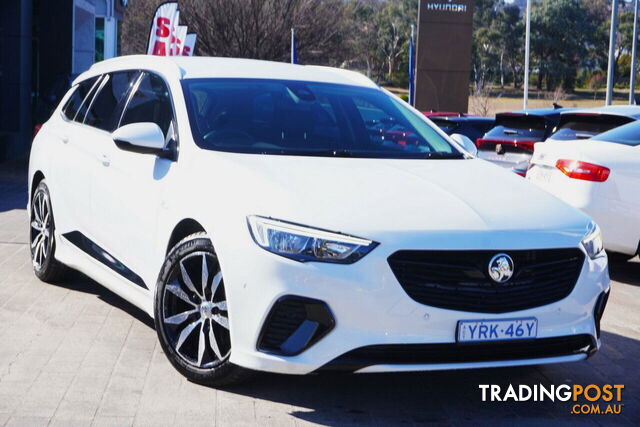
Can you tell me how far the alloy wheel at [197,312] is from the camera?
5.05 m

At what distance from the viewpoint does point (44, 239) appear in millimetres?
7621

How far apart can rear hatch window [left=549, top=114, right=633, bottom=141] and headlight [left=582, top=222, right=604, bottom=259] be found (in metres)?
5.97

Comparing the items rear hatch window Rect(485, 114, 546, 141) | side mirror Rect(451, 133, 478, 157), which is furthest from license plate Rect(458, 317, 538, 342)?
rear hatch window Rect(485, 114, 546, 141)

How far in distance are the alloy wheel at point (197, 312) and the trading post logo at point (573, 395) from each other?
1391mm

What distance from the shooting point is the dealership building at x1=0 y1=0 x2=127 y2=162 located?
20.4 meters

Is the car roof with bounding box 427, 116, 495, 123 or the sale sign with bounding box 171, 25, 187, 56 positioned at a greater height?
the sale sign with bounding box 171, 25, 187, 56

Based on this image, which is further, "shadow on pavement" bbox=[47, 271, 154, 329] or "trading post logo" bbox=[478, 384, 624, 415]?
"shadow on pavement" bbox=[47, 271, 154, 329]

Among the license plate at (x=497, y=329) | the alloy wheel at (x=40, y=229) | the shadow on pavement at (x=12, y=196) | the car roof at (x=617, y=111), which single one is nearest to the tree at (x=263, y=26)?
the shadow on pavement at (x=12, y=196)

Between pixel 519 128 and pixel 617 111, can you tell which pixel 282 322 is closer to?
pixel 617 111

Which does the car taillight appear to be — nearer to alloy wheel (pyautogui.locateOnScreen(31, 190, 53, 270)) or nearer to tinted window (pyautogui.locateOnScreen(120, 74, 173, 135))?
tinted window (pyautogui.locateOnScreen(120, 74, 173, 135))

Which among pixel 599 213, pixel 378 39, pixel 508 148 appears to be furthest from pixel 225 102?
pixel 378 39

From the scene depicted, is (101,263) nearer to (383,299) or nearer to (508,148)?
(383,299)

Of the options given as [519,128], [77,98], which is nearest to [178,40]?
[519,128]

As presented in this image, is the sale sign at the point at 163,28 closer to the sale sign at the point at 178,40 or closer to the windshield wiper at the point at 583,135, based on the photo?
the sale sign at the point at 178,40
